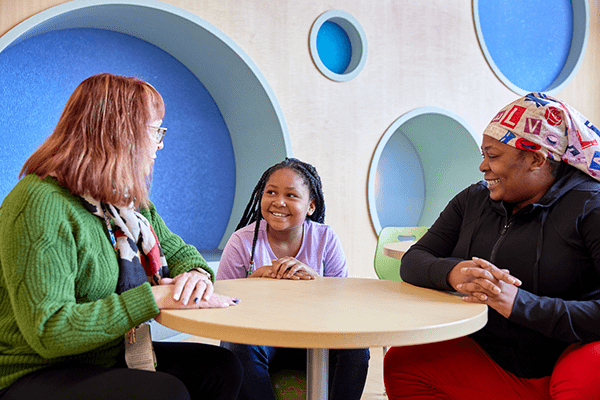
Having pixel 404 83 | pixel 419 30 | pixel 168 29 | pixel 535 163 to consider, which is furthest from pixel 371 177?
pixel 535 163

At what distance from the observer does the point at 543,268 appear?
1537 mm

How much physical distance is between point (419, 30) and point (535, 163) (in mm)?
3989

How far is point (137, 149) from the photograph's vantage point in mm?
1429

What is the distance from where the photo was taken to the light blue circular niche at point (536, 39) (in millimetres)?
6109

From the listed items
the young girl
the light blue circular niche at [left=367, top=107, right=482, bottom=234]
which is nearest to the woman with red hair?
the young girl

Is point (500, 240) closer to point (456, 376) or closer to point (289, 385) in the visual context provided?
point (456, 376)

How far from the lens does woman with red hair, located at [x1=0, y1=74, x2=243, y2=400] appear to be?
1.16 m

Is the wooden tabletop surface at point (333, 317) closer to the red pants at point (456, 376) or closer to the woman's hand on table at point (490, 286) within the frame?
the woman's hand on table at point (490, 286)

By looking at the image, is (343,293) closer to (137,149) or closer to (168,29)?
(137,149)

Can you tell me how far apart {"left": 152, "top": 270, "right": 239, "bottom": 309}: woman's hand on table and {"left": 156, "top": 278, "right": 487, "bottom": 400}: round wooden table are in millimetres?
37

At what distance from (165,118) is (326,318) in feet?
11.7

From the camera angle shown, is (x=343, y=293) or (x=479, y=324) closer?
(x=479, y=324)

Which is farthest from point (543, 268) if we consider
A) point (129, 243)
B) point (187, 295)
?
point (129, 243)

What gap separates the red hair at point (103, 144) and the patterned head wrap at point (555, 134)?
1127 millimetres
